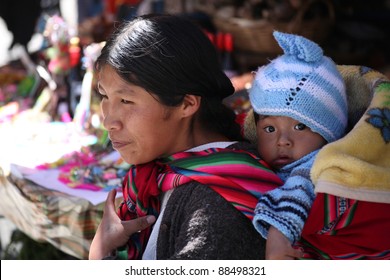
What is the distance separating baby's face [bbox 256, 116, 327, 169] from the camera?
156 cm

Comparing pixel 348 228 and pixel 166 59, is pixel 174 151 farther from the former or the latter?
pixel 348 228

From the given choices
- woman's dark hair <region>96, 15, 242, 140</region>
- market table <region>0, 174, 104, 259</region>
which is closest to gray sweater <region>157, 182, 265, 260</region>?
woman's dark hair <region>96, 15, 242, 140</region>

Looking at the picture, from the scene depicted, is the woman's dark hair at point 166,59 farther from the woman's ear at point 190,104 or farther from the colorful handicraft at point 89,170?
the colorful handicraft at point 89,170

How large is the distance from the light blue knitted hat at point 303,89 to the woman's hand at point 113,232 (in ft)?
1.33

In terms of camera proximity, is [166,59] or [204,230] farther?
[166,59]

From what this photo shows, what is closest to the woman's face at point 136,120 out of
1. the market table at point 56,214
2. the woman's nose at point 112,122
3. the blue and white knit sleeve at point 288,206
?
the woman's nose at point 112,122

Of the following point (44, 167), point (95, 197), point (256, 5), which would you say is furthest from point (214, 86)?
point (256, 5)

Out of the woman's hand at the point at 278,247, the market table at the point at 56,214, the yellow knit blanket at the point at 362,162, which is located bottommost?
the market table at the point at 56,214

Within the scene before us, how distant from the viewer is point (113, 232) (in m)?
1.62

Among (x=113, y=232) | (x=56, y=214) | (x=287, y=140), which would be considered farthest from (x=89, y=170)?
(x=287, y=140)

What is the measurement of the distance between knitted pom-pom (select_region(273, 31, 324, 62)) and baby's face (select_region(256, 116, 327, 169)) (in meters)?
0.16

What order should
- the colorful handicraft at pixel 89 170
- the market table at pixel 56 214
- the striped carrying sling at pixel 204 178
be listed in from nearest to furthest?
1. the striped carrying sling at pixel 204 178
2. the market table at pixel 56 214
3. the colorful handicraft at pixel 89 170

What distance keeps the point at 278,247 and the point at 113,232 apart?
0.47m

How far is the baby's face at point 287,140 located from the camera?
5.11 feet
